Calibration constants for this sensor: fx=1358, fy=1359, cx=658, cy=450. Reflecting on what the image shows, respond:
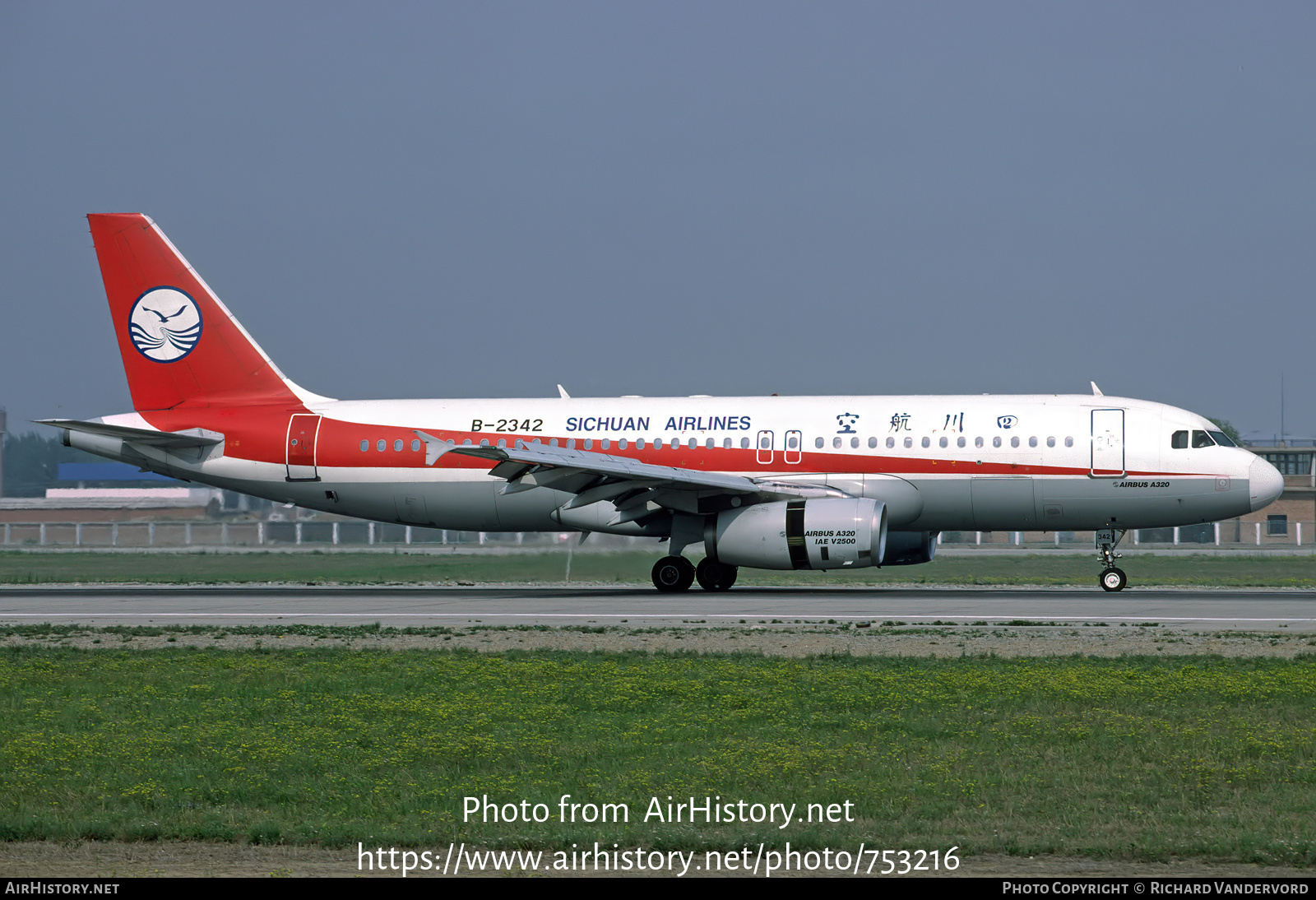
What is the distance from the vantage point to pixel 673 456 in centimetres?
2795

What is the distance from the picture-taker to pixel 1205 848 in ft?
23.7

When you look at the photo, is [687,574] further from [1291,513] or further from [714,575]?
[1291,513]

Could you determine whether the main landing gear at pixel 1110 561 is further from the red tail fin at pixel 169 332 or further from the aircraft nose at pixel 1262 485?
the red tail fin at pixel 169 332

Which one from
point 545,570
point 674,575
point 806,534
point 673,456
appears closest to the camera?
point 806,534

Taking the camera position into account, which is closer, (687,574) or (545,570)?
(687,574)

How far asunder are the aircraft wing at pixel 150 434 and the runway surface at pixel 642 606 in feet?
10.7

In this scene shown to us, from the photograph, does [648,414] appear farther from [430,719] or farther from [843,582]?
[430,719]

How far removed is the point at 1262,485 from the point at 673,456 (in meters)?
11.6

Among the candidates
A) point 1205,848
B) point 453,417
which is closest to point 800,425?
point 453,417

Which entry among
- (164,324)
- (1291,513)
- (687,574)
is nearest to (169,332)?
(164,324)

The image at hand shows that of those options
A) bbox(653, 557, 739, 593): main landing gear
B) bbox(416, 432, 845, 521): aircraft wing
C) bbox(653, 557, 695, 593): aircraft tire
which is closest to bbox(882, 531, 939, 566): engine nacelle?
bbox(416, 432, 845, 521): aircraft wing

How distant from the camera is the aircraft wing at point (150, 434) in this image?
29.4 m

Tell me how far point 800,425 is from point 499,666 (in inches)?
541

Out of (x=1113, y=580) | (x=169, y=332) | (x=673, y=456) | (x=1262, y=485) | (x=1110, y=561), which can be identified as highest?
(x=169, y=332)
